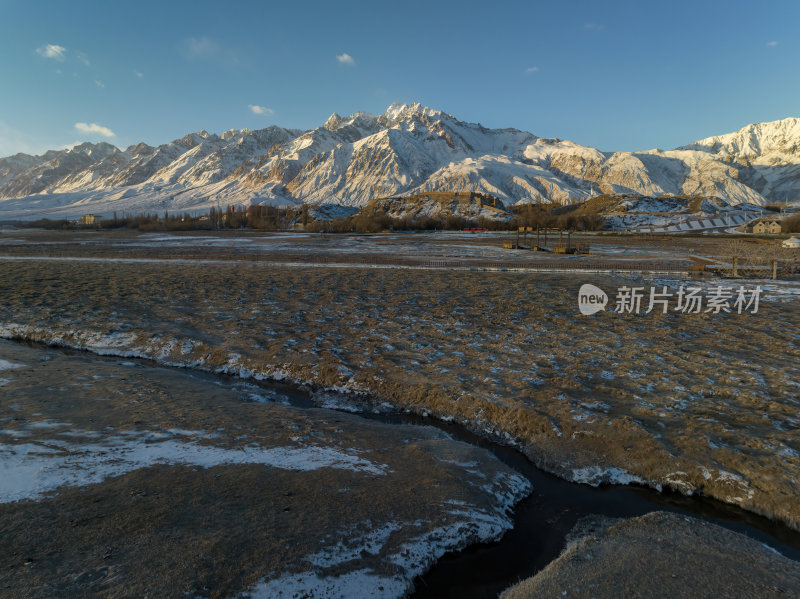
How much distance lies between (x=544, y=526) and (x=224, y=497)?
539 cm

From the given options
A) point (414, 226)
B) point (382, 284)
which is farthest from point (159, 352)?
point (414, 226)

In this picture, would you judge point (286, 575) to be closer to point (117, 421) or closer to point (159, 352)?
point (117, 421)

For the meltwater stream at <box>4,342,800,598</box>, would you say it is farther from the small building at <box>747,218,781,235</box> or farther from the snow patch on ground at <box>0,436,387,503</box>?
the small building at <box>747,218,781,235</box>

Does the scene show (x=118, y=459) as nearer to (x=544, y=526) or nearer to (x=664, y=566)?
(x=544, y=526)

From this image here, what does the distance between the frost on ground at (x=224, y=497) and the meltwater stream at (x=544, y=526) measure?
25 cm

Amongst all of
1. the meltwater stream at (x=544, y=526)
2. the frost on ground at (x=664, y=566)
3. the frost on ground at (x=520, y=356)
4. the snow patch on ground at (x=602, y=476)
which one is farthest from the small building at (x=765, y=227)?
the frost on ground at (x=664, y=566)

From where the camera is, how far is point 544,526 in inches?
306

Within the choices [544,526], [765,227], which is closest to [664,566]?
[544,526]

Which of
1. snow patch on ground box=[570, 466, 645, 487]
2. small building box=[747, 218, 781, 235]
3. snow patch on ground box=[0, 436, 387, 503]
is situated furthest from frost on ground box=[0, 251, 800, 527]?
small building box=[747, 218, 781, 235]

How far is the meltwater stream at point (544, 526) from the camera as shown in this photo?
6.51 metres

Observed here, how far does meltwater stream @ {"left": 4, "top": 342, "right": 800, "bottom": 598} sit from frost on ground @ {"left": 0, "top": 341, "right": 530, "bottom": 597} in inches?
10.0

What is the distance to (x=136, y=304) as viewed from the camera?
21844mm

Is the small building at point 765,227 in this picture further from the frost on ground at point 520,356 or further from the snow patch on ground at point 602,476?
the snow patch on ground at point 602,476

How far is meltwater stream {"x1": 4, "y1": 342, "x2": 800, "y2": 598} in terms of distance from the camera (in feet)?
21.4
